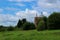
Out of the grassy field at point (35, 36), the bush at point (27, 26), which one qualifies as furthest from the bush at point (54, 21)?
the grassy field at point (35, 36)

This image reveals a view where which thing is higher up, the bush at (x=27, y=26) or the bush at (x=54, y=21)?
the bush at (x=54, y=21)

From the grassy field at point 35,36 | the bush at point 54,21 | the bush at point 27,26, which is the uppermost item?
the bush at point 54,21

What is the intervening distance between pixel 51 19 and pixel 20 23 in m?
28.6

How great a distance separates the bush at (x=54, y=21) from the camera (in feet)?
147

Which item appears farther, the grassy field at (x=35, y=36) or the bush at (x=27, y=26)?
the bush at (x=27, y=26)

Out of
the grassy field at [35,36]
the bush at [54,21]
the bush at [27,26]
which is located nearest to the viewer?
the grassy field at [35,36]

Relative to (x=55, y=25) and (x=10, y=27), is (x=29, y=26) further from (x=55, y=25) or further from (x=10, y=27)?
(x=55, y=25)

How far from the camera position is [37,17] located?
57.8 m

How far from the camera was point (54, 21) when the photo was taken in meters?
45.2

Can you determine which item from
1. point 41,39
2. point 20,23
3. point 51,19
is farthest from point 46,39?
point 20,23

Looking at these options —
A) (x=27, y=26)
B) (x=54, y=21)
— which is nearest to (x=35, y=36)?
(x=54, y=21)

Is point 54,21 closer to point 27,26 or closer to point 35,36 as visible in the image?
point 27,26

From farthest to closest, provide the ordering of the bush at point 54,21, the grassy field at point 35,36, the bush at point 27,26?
the bush at point 27,26
the bush at point 54,21
the grassy field at point 35,36

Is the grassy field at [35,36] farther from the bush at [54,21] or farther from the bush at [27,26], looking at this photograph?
the bush at [27,26]
